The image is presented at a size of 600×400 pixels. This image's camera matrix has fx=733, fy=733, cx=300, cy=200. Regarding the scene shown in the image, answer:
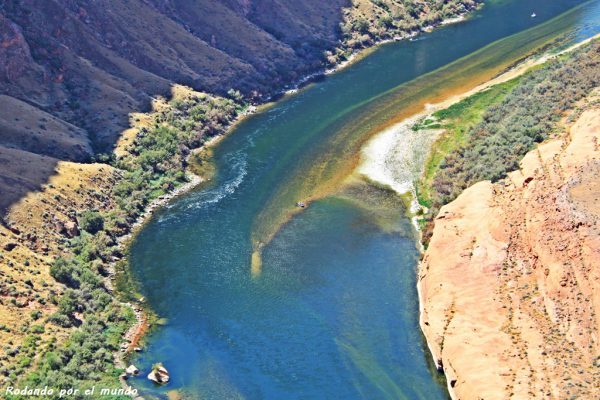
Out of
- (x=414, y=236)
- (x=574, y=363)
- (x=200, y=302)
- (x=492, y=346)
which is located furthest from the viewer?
(x=414, y=236)

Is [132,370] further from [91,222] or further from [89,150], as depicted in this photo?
[89,150]

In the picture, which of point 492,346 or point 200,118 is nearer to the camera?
point 492,346

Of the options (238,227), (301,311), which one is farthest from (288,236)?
(301,311)

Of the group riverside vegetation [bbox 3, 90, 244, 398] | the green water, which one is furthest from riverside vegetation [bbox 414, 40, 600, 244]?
riverside vegetation [bbox 3, 90, 244, 398]

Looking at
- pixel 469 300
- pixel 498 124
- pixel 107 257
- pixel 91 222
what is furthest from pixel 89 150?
pixel 498 124

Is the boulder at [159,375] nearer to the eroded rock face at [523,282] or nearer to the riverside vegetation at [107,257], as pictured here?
the riverside vegetation at [107,257]

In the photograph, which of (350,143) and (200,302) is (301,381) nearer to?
(200,302)

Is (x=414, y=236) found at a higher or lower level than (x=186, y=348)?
higher
